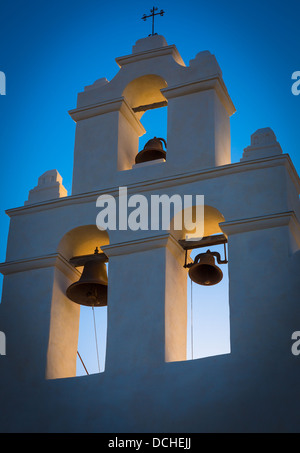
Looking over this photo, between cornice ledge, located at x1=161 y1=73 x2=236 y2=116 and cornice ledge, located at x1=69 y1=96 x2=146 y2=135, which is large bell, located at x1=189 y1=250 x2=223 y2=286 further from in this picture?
cornice ledge, located at x1=69 y1=96 x2=146 y2=135

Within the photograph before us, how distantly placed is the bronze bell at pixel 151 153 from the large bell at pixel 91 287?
1.66 meters

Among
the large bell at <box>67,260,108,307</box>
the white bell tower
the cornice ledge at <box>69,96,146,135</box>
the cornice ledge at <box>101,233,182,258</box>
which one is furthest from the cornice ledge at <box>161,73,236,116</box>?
the large bell at <box>67,260,108,307</box>

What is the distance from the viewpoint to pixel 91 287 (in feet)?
48.9

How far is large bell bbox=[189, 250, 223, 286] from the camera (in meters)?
14.6

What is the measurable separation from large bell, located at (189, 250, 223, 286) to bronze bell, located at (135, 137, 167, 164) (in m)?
1.76

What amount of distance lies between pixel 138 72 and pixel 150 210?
2397 mm

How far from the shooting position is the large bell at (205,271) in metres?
14.6

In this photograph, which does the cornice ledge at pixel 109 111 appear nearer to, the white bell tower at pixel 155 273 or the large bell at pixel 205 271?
the white bell tower at pixel 155 273

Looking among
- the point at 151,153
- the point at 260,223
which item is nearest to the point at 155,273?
the point at 260,223

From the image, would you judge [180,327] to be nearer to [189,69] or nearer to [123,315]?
[123,315]

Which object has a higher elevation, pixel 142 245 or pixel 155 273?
pixel 142 245

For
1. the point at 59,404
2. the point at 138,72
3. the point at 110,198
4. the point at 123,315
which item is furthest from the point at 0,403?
the point at 138,72

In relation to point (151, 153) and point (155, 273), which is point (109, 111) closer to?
point (151, 153)

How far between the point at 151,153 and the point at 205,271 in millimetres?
1992
